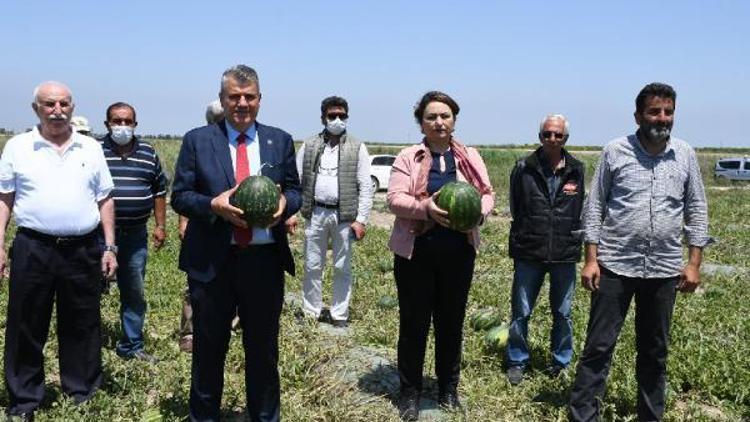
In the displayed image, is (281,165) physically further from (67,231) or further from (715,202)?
(715,202)

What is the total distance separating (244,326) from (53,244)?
1.48 meters

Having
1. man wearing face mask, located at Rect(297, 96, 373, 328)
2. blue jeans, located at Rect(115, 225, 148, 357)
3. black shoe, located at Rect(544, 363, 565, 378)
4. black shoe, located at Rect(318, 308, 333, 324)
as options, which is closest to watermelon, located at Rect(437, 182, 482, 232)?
black shoe, located at Rect(544, 363, 565, 378)

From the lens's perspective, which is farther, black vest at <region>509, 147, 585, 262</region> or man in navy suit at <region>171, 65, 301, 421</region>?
black vest at <region>509, 147, 585, 262</region>

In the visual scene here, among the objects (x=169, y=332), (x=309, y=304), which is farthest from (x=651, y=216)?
(x=169, y=332)

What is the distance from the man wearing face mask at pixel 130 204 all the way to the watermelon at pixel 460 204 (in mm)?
2783

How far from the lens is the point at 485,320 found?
7035 mm

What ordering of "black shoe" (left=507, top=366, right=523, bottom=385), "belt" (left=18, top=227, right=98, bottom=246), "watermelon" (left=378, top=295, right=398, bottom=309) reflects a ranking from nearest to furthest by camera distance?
"belt" (left=18, top=227, right=98, bottom=246)
"black shoe" (left=507, top=366, right=523, bottom=385)
"watermelon" (left=378, top=295, right=398, bottom=309)

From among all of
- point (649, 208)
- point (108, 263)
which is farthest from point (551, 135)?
point (108, 263)

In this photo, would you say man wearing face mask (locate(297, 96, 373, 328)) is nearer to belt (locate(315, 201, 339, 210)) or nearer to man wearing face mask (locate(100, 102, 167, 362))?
belt (locate(315, 201, 339, 210))

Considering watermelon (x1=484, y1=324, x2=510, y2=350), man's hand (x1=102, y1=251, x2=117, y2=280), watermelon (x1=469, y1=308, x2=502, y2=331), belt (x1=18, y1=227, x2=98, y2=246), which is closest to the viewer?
belt (x1=18, y1=227, x2=98, y2=246)

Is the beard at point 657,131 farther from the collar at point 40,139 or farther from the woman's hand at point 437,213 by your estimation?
the collar at point 40,139

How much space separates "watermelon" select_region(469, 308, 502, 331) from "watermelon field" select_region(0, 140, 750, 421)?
0.30ft

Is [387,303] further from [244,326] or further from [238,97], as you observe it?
[238,97]

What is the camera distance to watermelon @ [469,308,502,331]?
6.99 metres
